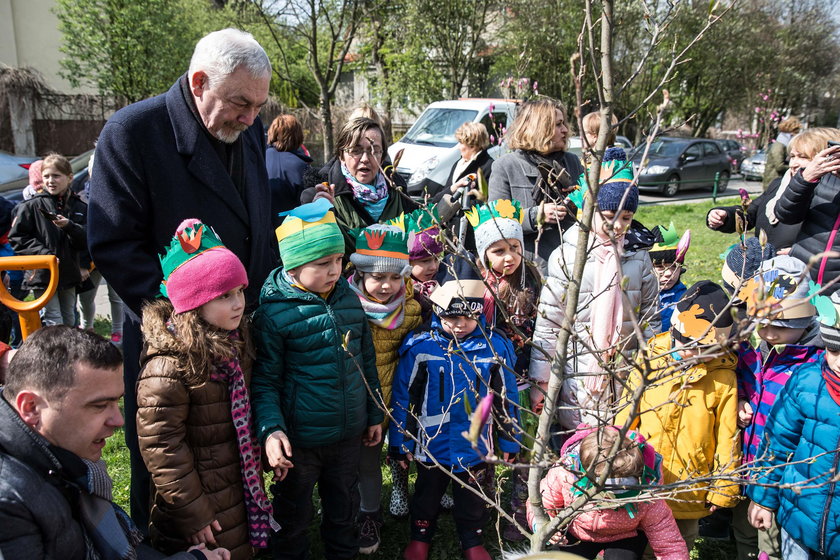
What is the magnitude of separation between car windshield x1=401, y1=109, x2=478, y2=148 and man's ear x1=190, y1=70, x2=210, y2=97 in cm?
936

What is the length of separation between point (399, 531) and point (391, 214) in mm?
1681

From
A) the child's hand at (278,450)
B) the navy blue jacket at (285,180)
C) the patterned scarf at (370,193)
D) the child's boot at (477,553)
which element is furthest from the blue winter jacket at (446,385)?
the navy blue jacket at (285,180)

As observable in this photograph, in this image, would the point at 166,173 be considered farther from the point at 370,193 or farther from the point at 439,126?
the point at 439,126

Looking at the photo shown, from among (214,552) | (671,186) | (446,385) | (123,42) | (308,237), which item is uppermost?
(123,42)

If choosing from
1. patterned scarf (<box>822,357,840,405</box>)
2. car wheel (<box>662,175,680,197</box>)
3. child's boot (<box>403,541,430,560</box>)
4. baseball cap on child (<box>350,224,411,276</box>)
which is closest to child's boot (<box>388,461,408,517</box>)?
child's boot (<box>403,541,430,560</box>)

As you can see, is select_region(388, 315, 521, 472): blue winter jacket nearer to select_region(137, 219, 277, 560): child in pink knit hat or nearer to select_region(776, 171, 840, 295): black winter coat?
select_region(137, 219, 277, 560): child in pink knit hat

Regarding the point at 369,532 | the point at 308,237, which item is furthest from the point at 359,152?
the point at 369,532

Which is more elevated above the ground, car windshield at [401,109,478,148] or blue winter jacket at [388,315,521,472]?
car windshield at [401,109,478,148]

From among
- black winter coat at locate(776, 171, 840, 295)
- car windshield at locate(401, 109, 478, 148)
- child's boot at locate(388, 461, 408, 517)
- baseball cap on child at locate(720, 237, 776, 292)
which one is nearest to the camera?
baseball cap on child at locate(720, 237, 776, 292)

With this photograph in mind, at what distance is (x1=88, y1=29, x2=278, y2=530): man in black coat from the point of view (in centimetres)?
230

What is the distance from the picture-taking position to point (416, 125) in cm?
1253

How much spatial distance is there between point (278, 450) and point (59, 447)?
0.75 m

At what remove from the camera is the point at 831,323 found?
233 cm

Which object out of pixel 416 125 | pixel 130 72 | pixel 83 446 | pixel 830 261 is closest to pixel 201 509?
pixel 83 446
